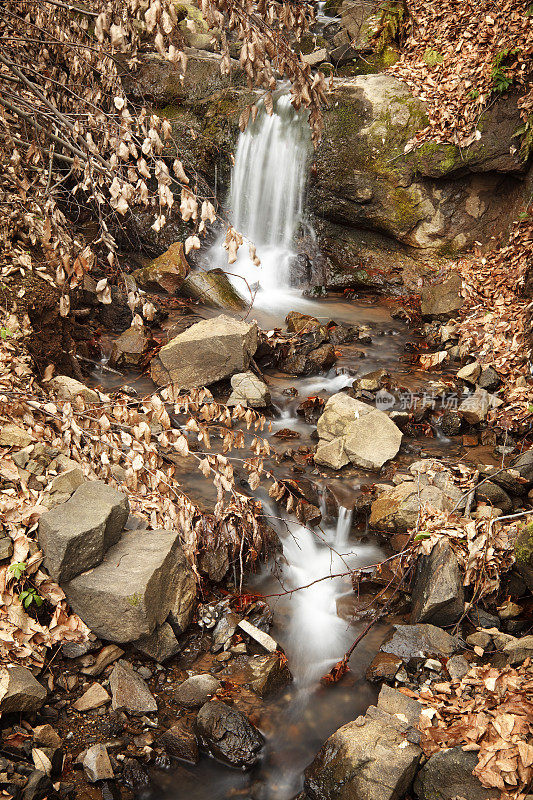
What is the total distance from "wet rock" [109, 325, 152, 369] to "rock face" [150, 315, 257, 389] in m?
0.73

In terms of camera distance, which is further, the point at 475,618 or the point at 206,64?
the point at 206,64

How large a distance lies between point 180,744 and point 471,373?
5.87 meters

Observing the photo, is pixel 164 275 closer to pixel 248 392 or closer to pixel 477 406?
pixel 248 392

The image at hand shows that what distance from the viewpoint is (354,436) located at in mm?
6336

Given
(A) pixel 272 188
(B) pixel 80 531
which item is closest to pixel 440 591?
(B) pixel 80 531

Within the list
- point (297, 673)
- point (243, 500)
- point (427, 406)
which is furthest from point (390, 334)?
point (297, 673)

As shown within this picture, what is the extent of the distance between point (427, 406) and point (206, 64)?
9392 mm

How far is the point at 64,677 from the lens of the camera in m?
3.46

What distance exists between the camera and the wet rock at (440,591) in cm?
410

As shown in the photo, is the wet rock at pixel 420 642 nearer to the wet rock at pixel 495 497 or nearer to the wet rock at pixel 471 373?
Answer: the wet rock at pixel 495 497

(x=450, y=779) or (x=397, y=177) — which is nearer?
(x=450, y=779)

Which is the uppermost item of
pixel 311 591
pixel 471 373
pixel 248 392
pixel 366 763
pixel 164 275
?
pixel 164 275

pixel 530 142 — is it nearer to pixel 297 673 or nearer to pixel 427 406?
pixel 427 406

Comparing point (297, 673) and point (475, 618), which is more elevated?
point (475, 618)
